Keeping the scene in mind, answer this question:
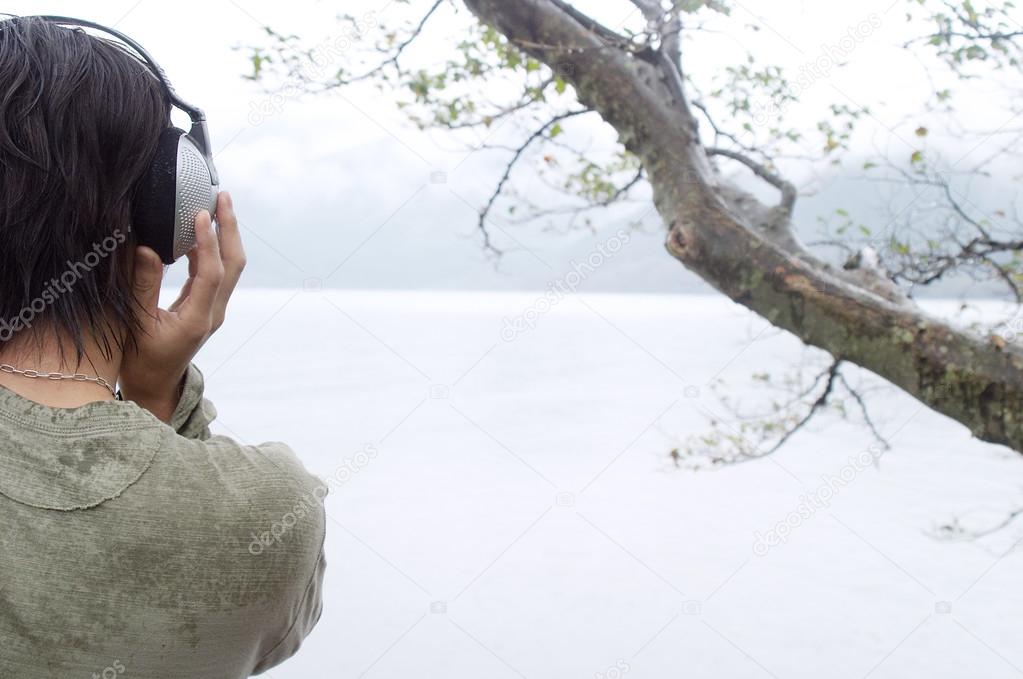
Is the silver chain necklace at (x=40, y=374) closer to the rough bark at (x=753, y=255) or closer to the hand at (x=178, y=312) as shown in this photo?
the hand at (x=178, y=312)

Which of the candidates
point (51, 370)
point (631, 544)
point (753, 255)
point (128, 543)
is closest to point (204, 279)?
point (51, 370)

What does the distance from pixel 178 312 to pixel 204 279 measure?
1.4 inches

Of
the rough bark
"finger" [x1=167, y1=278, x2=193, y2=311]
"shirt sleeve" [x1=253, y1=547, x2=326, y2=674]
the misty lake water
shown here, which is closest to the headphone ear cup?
"finger" [x1=167, y1=278, x2=193, y2=311]

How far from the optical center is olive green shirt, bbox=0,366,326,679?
0.63 meters

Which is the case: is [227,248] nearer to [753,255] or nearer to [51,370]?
[51,370]

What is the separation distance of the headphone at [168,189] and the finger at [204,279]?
0.02 meters

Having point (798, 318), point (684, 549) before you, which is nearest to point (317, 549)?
point (798, 318)

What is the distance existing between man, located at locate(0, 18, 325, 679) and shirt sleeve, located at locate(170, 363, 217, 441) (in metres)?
0.10

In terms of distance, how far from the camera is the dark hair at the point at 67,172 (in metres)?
0.67

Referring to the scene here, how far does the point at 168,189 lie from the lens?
0.74 metres

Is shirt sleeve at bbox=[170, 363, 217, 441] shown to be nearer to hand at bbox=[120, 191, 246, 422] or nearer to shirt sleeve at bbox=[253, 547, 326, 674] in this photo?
hand at bbox=[120, 191, 246, 422]

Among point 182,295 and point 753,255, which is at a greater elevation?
point 182,295

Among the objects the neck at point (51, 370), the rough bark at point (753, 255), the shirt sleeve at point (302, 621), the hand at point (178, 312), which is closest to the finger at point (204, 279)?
the hand at point (178, 312)

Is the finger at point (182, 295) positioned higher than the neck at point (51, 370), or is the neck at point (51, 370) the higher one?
the neck at point (51, 370)
